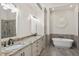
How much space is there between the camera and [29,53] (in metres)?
2.04

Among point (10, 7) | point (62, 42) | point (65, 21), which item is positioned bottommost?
point (62, 42)

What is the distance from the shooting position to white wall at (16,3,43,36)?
7.04ft

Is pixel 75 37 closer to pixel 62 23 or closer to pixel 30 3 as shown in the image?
pixel 62 23

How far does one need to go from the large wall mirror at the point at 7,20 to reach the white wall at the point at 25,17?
0.12 m

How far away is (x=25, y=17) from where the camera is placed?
7.55 feet

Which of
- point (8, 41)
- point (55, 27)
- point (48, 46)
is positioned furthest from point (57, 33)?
point (8, 41)

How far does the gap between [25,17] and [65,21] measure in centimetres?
83

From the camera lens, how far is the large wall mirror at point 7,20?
1966mm

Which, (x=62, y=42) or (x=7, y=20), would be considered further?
(x=62, y=42)

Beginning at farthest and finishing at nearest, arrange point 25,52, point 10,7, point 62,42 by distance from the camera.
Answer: point 62,42 < point 10,7 < point 25,52

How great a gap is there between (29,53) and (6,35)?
1.77 feet

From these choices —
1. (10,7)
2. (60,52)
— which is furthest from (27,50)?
(10,7)

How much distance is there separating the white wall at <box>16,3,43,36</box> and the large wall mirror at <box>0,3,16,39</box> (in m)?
0.12

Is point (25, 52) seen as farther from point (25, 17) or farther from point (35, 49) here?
point (25, 17)
